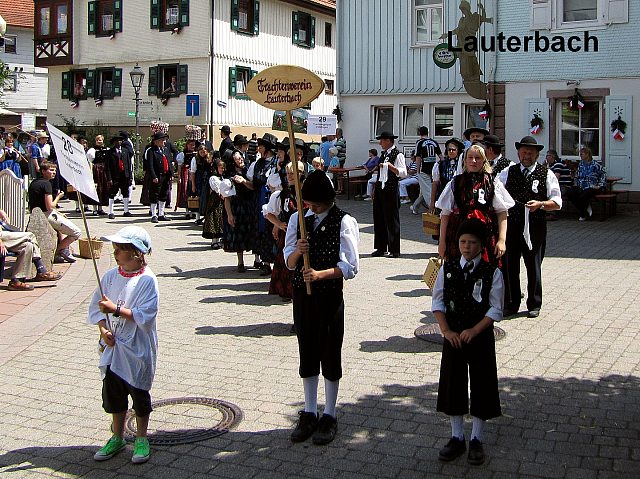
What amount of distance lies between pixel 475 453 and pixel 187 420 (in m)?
2.03

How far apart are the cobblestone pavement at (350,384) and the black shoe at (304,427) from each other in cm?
8

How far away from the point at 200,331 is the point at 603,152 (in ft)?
46.5

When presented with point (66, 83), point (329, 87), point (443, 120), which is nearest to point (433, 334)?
point (443, 120)

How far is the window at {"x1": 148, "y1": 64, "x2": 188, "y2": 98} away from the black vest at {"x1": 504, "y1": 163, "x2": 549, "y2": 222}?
92.1 feet

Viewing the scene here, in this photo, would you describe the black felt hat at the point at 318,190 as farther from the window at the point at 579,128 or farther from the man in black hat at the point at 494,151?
the window at the point at 579,128

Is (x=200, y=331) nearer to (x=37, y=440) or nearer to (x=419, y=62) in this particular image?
(x=37, y=440)

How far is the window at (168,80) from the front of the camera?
35688 millimetres

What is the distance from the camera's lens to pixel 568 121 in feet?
68.6

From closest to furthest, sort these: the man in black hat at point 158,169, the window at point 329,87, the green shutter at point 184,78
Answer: the man in black hat at point 158,169, the green shutter at point 184,78, the window at point 329,87

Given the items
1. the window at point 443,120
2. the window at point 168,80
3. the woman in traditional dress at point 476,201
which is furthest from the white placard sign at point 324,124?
the woman in traditional dress at point 476,201

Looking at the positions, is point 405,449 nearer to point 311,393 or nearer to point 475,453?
point 475,453

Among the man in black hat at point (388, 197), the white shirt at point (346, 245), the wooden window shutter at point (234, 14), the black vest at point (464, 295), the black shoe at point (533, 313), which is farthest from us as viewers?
the wooden window shutter at point (234, 14)

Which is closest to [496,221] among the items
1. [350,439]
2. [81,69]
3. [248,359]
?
[248,359]

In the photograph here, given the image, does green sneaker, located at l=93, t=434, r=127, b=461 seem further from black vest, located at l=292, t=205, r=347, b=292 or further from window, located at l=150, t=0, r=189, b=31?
window, located at l=150, t=0, r=189, b=31
